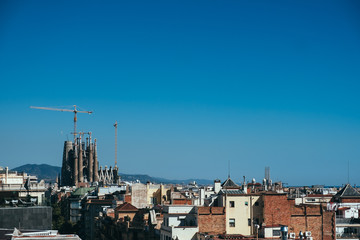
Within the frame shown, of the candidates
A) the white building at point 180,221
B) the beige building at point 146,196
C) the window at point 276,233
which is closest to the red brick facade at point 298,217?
the window at point 276,233

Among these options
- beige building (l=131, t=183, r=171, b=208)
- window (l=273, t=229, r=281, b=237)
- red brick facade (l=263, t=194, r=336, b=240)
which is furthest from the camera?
beige building (l=131, t=183, r=171, b=208)

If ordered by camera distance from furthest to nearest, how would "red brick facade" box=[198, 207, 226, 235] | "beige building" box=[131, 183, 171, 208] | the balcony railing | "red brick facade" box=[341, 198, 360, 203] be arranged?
1. "beige building" box=[131, 183, 171, 208]
2. "red brick facade" box=[341, 198, 360, 203]
3. the balcony railing
4. "red brick facade" box=[198, 207, 226, 235]

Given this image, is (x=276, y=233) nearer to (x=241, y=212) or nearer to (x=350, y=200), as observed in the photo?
(x=241, y=212)

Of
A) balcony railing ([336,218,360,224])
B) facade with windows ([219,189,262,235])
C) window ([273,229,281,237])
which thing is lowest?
window ([273,229,281,237])

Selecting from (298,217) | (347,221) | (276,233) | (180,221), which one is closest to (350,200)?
(347,221)

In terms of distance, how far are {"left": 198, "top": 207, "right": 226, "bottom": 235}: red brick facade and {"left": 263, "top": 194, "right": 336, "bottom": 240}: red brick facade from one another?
4.35 m

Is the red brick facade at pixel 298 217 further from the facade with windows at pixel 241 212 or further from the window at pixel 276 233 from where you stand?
the window at pixel 276 233

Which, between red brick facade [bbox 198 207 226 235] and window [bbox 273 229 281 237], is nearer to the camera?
window [bbox 273 229 281 237]

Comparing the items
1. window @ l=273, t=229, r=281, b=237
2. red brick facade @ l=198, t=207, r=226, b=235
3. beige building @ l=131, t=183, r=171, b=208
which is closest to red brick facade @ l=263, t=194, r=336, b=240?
window @ l=273, t=229, r=281, b=237

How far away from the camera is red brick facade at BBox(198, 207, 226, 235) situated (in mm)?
60125

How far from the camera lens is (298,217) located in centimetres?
6238

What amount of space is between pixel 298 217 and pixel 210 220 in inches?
354

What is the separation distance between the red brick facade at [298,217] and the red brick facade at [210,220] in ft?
14.3

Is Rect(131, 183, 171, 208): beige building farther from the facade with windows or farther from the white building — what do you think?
the facade with windows
